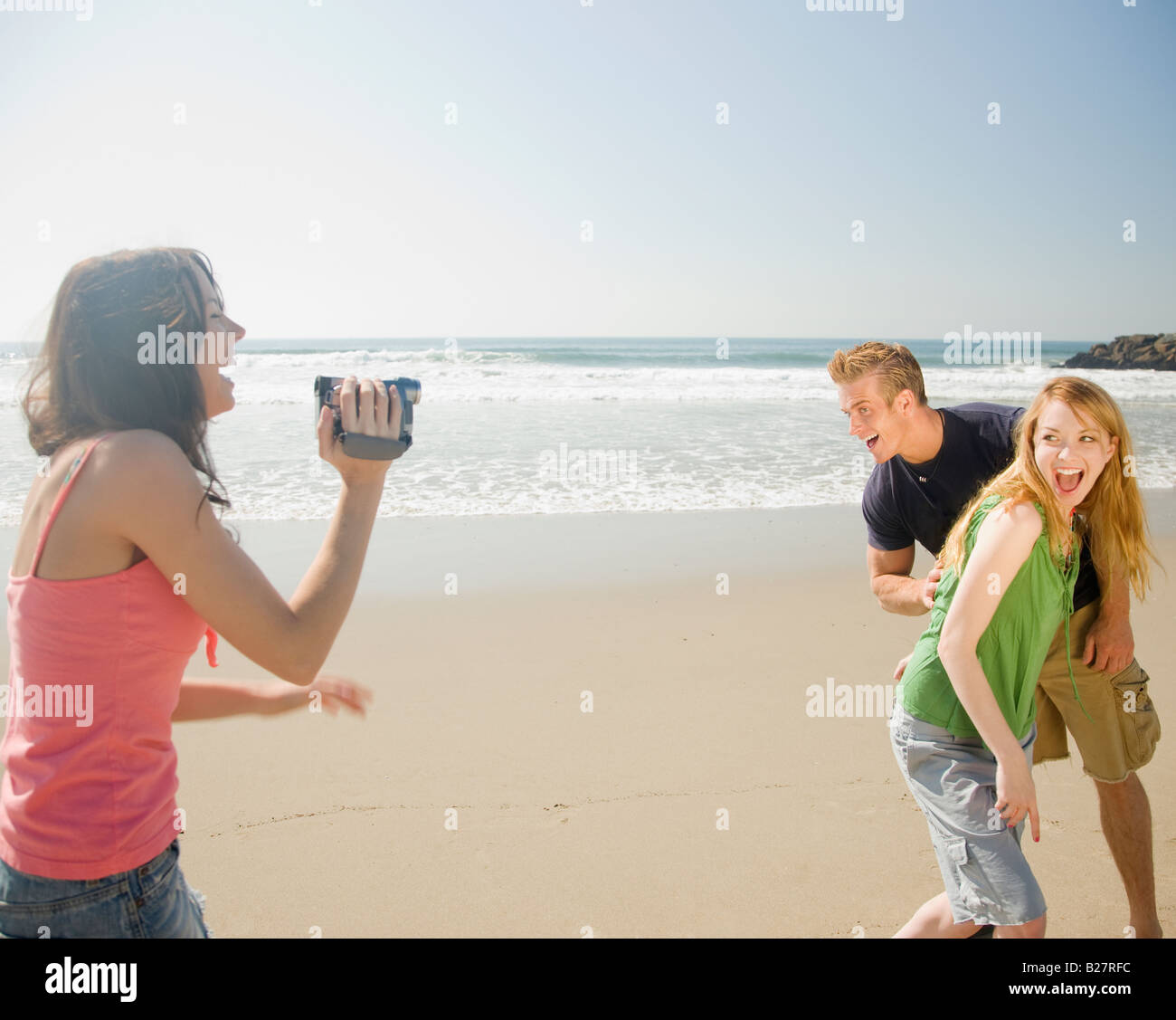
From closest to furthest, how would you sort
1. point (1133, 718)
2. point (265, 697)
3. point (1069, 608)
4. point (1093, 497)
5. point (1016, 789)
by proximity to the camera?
1. point (265, 697)
2. point (1016, 789)
3. point (1069, 608)
4. point (1093, 497)
5. point (1133, 718)

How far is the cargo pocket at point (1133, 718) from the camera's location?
263 centimetres

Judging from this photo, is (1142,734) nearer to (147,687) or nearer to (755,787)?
(755,787)

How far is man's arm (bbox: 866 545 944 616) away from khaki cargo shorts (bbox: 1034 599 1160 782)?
0.44 m

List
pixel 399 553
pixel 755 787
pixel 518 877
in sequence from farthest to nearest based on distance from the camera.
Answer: pixel 399 553 → pixel 755 787 → pixel 518 877

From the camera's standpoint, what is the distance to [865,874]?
126 inches

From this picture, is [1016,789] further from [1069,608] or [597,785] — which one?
[597,785]

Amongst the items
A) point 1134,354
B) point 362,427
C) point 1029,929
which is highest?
point 1134,354

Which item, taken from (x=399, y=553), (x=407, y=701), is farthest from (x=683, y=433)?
(x=407, y=701)

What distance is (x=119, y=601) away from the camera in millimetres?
1326

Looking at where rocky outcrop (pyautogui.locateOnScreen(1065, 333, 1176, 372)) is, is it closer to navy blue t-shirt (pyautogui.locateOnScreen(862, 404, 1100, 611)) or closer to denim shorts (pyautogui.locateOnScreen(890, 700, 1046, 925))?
navy blue t-shirt (pyautogui.locateOnScreen(862, 404, 1100, 611))

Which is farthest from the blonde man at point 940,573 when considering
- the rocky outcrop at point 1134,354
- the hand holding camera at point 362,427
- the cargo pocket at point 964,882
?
the rocky outcrop at point 1134,354

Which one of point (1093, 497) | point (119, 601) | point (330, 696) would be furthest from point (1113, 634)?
point (119, 601)

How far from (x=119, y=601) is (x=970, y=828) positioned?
6.51 feet
